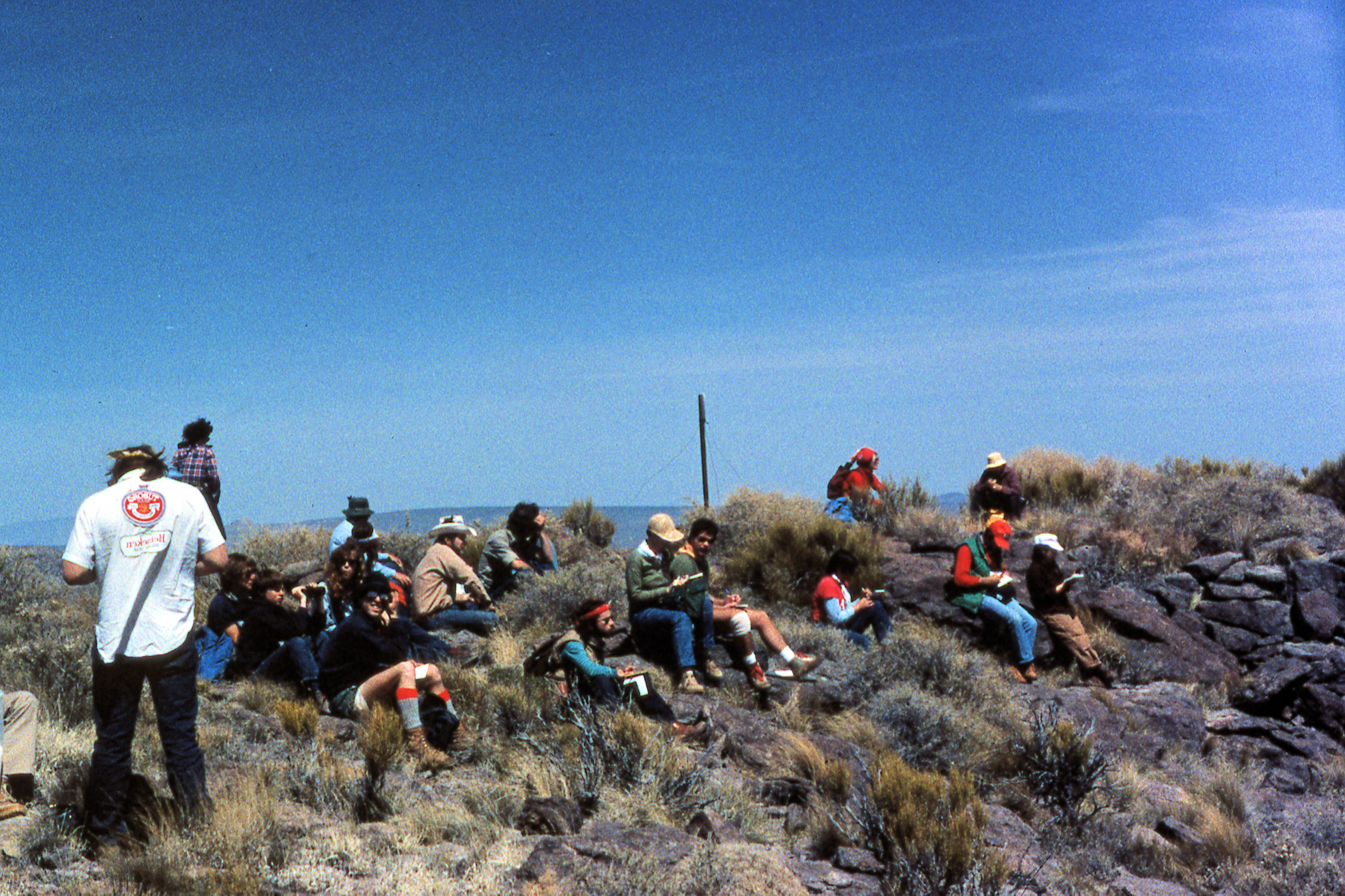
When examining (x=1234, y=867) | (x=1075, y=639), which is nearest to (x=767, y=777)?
(x=1234, y=867)

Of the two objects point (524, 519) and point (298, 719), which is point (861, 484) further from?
point (298, 719)

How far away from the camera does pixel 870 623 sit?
11062 millimetres

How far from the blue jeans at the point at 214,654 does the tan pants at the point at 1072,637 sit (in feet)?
26.8

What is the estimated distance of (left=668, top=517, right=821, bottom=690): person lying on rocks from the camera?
925cm

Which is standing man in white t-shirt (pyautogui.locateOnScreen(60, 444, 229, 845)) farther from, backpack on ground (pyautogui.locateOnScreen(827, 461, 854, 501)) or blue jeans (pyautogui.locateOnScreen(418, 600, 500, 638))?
backpack on ground (pyautogui.locateOnScreen(827, 461, 854, 501))

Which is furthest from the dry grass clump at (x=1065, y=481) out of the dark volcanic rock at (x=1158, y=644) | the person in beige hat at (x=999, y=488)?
the dark volcanic rock at (x=1158, y=644)

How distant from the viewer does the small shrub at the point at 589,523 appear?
17906mm

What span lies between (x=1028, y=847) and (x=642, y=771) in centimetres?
256

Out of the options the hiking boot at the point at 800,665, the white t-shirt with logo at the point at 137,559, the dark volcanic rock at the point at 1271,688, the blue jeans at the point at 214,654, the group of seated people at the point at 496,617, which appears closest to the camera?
the white t-shirt with logo at the point at 137,559

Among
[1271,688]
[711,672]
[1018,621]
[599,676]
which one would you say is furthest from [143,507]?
[1271,688]

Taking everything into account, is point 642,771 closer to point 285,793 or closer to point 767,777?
point 767,777

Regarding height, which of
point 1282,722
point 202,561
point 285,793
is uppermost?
point 202,561

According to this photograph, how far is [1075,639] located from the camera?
11.4m

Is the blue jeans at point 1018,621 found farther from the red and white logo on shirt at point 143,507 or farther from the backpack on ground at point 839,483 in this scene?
the red and white logo on shirt at point 143,507
